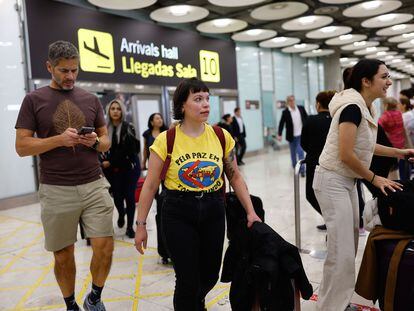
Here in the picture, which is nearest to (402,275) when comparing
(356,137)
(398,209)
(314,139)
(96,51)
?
(398,209)

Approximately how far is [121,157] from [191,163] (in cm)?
238

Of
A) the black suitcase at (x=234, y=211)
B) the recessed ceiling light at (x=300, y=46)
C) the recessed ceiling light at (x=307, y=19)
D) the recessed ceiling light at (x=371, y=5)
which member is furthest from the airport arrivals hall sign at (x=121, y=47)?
the black suitcase at (x=234, y=211)

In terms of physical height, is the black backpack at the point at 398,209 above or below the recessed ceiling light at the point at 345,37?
below

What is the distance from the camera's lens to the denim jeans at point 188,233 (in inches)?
70.6

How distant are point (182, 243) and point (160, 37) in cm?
849

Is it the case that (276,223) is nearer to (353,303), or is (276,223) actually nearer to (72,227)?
(353,303)

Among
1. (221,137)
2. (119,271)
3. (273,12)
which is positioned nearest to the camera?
(221,137)

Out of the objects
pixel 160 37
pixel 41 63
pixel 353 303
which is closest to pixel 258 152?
pixel 160 37

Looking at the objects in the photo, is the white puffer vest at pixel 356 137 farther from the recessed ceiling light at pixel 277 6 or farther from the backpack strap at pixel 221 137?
the recessed ceiling light at pixel 277 6

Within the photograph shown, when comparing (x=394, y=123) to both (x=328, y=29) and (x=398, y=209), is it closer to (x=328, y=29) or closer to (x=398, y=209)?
(x=398, y=209)

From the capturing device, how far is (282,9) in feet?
28.0

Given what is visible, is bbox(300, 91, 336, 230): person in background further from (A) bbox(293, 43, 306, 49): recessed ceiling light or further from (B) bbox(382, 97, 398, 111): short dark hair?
(A) bbox(293, 43, 306, 49): recessed ceiling light

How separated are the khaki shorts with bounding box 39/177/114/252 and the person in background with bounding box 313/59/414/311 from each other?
1324 mm

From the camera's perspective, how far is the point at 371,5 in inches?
342
